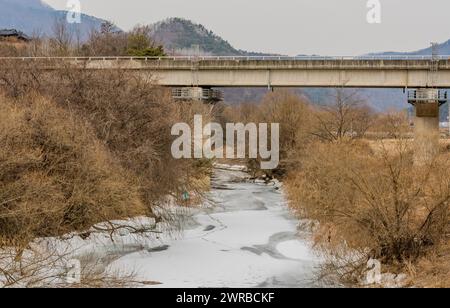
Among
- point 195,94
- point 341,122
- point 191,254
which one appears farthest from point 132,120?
point 195,94

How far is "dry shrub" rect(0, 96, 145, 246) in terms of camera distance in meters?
18.8

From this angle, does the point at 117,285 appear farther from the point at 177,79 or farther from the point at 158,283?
the point at 177,79

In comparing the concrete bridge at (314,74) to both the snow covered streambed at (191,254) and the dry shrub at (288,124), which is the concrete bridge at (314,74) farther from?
the snow covered streambed at (191,254)

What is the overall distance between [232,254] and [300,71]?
2784 centimetres

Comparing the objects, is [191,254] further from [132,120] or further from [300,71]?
[300,71]

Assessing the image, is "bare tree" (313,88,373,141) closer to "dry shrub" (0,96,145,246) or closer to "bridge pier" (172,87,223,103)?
"bridge pier" (172,87,223,103)

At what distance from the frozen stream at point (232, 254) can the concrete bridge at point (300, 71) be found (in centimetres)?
1567

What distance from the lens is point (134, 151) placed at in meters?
26.5

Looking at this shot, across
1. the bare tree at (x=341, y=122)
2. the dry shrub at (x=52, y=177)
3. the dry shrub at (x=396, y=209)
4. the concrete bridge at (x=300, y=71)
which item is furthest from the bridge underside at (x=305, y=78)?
the dry shrub at (x=396, y=209)

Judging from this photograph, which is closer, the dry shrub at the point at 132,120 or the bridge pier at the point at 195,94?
the dry shrub at the point at 132,120

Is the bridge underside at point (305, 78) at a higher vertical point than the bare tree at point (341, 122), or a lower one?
higher

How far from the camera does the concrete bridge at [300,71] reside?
46.1 m

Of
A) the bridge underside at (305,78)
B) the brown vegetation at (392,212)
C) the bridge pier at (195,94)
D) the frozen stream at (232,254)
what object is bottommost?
the frozen stream at (232,254)

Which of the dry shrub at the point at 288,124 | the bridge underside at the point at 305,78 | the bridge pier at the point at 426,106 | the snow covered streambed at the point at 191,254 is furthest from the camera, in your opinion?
the bridge underside at the point at 305,78
